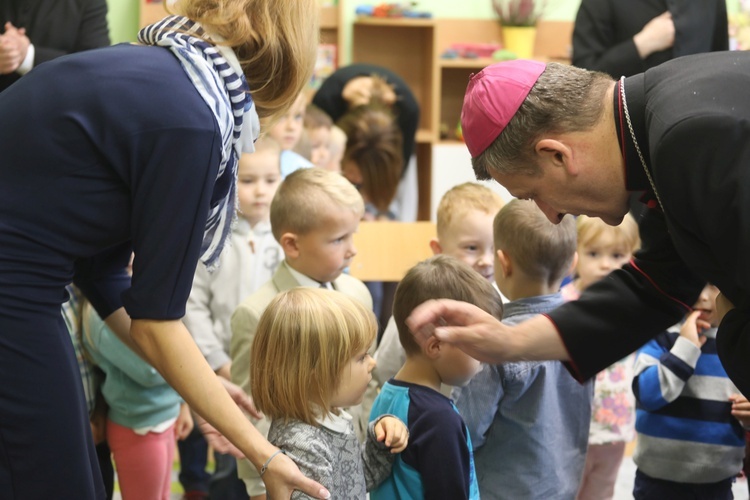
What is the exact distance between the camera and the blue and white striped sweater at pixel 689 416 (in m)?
2.72

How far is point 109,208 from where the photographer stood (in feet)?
5.43

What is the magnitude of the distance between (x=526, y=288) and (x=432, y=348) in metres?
0.46

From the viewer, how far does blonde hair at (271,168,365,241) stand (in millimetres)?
2723

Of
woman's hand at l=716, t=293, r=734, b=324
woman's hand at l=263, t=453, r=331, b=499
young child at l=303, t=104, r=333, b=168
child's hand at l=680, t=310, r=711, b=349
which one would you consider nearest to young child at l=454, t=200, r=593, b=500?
child's hand at l=680, t=310, r=711, b=349

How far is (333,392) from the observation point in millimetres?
2008

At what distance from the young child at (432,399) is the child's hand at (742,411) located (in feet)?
2.82

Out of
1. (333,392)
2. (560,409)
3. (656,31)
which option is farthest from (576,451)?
(656,31)

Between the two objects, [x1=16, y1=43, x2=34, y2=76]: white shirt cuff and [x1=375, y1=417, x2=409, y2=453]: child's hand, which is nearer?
[x1=375, y1=417, x2=409, y2=453]: child's hand

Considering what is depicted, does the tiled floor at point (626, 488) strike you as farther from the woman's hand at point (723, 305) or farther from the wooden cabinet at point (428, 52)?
the wooden cabinet at point (428, 52)

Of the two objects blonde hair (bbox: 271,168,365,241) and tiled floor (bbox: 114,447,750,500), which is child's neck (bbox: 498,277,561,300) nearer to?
blonde hair (bbox: 271,168,365,241)

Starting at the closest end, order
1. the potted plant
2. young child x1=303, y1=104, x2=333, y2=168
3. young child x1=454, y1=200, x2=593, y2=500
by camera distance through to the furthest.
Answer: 1. young child x1=454, y1=200, x2=593, y2=500
2. young child x1=303, y1=104, x2=333, y2=168
3. the potted plant

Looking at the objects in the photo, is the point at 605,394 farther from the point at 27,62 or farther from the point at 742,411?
the point at 27,62

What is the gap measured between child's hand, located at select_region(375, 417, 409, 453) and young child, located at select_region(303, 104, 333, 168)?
266cm

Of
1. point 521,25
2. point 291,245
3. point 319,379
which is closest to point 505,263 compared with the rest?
point 291,245
